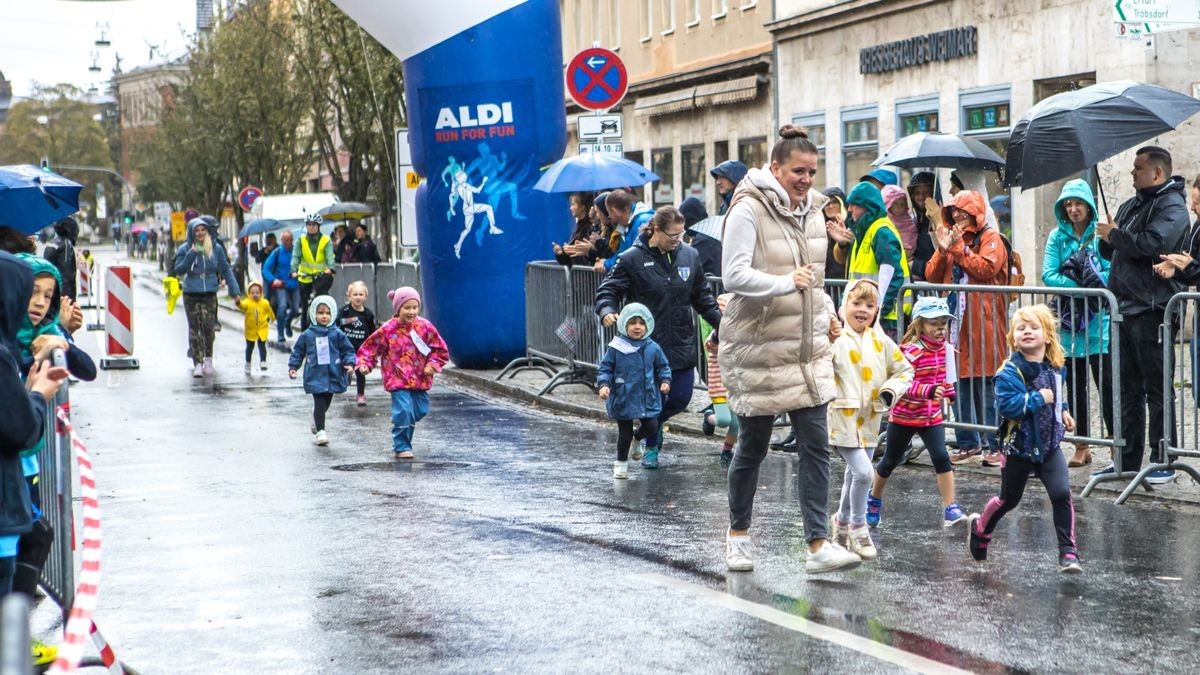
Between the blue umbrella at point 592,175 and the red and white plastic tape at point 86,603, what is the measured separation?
10.3m

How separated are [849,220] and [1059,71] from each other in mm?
9982

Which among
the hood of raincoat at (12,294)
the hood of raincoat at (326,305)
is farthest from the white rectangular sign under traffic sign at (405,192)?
the hood of raincoat at (12,294)

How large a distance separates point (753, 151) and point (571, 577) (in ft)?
86.3

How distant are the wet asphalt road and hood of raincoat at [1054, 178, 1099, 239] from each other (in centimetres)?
192

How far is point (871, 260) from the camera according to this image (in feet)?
42.2

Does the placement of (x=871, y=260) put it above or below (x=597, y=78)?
below

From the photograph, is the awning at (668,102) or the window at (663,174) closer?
the awning at (668,102)

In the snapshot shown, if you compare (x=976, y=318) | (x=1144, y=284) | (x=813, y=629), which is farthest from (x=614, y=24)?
(x=813, y=629)

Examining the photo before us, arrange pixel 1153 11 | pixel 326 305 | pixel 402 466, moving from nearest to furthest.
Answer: pixel 1153 11
pixel 402 466
pixel 326 305

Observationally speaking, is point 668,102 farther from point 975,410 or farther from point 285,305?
point 975,410

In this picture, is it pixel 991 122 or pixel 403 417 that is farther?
pixel 991 122

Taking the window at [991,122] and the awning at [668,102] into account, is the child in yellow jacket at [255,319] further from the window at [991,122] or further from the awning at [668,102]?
the awning at [668,102]

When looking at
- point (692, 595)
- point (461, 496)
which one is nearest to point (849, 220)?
point (461, 496)

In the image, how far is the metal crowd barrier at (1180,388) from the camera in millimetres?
10617
